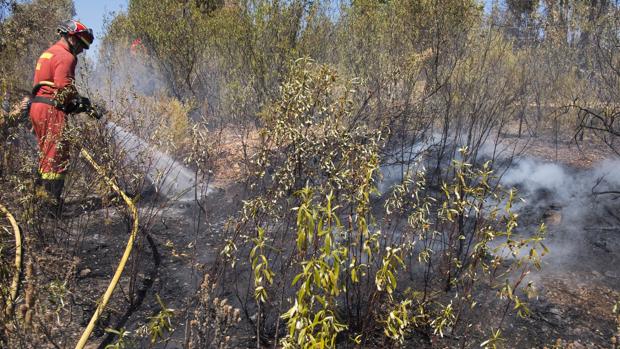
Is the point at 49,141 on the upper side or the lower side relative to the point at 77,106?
lower

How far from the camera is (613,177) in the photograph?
261 inches

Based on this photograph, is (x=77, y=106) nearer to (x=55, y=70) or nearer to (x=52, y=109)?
(x=52, y=109)

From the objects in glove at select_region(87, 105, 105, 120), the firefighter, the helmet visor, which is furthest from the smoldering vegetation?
the helmet visor

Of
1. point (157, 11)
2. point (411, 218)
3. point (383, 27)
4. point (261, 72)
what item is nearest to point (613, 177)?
point (383, 27)

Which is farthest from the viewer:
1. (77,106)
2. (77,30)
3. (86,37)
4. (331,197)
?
(86,37)

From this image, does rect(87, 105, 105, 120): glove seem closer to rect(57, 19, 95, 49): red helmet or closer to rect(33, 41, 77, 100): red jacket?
rect(33, 41, 77, 100): red jacket

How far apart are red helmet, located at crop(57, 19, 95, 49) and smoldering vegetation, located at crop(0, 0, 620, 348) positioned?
79 centimetres

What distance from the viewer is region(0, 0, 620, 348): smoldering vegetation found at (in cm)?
232

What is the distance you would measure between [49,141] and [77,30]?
42.3 inches

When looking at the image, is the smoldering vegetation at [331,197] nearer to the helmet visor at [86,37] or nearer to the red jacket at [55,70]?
the red jacket at [55,70]

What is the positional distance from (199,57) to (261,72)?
8.00ft

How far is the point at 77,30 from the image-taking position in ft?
13.8

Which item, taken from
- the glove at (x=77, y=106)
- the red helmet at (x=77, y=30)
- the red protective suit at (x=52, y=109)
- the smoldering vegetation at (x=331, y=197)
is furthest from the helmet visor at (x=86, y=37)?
the smoldering vegetation at (x=331, y=197)

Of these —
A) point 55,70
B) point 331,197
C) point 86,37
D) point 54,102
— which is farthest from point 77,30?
point 331,197
